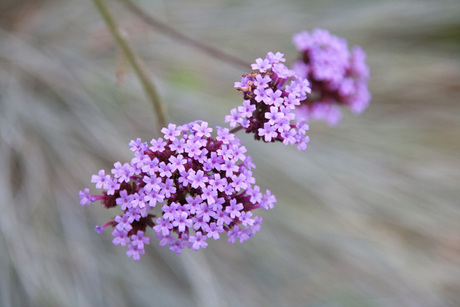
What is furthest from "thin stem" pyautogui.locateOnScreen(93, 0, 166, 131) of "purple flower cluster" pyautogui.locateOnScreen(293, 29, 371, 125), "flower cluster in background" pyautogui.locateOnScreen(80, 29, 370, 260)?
"purple flower cluster" pyautogui.locateOnScreen(293, 29, 371, 125)

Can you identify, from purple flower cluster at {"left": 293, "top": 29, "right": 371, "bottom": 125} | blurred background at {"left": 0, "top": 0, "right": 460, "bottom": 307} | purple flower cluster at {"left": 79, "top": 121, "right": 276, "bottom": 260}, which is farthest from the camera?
blurred background at {"left": 0, "top": 0, "right": 460, "bottom": 307}

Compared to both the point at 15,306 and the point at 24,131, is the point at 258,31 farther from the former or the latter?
the point at 15,306

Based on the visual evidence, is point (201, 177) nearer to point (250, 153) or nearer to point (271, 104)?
point (271, 104)

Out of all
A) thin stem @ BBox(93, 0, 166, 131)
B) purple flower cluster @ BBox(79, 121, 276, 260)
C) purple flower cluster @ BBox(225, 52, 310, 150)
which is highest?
thin stem @ BBox(93, 0, 166, 131)

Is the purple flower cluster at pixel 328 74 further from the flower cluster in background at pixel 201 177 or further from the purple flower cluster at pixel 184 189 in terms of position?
the purple flower cluster at pixel 184 189

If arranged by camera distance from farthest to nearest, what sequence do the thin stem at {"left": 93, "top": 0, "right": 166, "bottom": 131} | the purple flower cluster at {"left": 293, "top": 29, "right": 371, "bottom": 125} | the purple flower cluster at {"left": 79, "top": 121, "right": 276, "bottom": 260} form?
the purple flower cluster at {"left": 293, "top": 29, "right": 371, "bottom": 125} → the thin stem at {"left": 93, "top": 0, "right": 166, "bottom": 131} → the purple flower cluster at {"left": 79, "top": 121, "right": 276, "bottom": 260}

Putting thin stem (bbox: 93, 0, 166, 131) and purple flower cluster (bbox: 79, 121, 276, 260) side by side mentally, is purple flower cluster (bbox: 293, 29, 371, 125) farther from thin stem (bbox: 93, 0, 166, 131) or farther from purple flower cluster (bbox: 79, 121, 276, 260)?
purple flower cluster (bbox: 79, 121, 276, 260)
